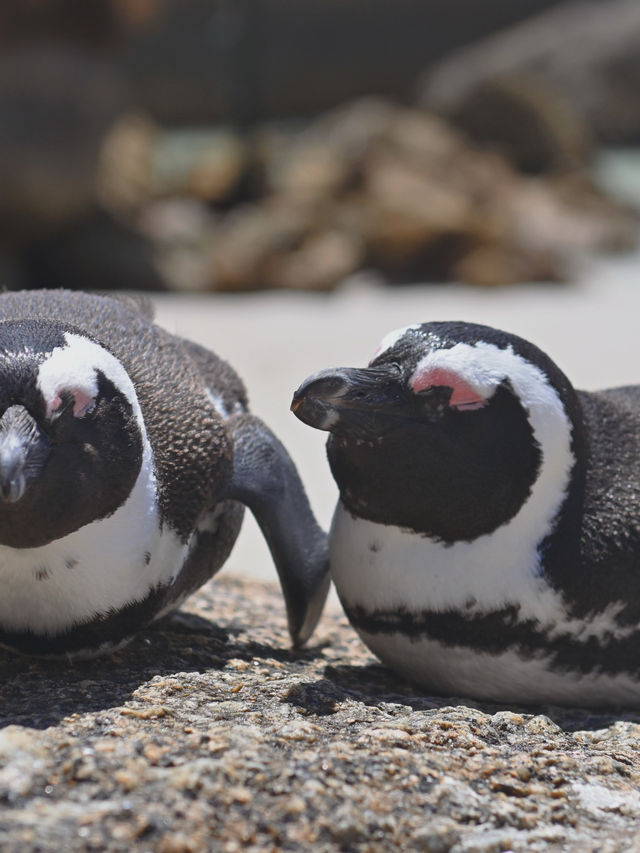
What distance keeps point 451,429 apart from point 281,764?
2.23ft

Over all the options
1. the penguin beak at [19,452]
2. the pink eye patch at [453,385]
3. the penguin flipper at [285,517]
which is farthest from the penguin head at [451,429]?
the penguin beak at [19,452]

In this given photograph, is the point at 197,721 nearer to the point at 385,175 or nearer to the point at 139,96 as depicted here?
the point at 385,175

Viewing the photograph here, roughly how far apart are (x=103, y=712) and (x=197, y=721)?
0.14 m

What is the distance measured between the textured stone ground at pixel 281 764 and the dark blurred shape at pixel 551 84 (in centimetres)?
1056

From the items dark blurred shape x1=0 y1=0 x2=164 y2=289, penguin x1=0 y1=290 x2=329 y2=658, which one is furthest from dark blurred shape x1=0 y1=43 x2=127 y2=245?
penguin x1=0 y1=290 x2=329 y2=658

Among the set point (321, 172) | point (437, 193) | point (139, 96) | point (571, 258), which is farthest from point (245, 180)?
point (139, 96)

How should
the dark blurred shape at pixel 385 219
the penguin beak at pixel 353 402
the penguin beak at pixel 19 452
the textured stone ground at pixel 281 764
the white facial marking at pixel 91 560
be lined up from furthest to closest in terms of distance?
1. the dark blurred shape at pixel 385 219
2. the penguin beak at pixel 353 402
3. the white facial marking at pixel 91 560
4. the penguin beak at pixel 19 452
5. the textured stone ground at pixel 281 764

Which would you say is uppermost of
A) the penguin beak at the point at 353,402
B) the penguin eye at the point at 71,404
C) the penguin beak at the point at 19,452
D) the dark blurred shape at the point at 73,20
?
the dark blurred shape at the point at 73,20

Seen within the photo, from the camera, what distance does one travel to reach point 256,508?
2.34 metres

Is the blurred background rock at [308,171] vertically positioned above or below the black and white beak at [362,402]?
above

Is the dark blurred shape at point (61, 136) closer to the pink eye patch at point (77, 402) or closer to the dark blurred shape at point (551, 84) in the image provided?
the dark blurred shape at point (551, 84)

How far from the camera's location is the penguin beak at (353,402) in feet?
6.82

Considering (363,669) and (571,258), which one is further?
(571,258)

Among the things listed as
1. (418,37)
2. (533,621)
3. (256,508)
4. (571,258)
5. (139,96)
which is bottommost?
(533,621)
